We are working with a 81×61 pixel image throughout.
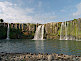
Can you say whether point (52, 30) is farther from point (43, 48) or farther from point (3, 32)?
point (43, 48)

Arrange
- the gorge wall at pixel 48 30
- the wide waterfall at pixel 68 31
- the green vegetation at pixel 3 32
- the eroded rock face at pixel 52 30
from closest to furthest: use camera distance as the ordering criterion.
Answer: the wide waterfall at pixel 68 31 < the gorge wall at pixel 48 30 < the green vegetation at pixel 3 32 < the eroded rock face at pixel 52 30

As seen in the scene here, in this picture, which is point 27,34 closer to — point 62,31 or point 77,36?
point 62,31

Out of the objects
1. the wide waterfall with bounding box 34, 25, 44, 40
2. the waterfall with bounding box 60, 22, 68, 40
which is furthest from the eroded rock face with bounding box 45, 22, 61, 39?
the wide waterfall with bounding box 34, 25, 44, 40

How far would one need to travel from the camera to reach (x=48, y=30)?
317 feet

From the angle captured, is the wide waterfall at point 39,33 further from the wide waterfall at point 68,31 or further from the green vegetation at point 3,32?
the green vegetation at point 3,32

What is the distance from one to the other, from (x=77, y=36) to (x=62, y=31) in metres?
15.0

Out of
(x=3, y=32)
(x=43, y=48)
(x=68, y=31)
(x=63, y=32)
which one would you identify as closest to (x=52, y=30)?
(x=63, y=32)

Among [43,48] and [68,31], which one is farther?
[68,31]

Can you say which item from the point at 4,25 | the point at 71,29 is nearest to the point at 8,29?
the point at 4,25

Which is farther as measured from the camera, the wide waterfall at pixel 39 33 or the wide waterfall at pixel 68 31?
the wide waterfall at pixel 39 33

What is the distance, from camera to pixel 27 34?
98.6 m

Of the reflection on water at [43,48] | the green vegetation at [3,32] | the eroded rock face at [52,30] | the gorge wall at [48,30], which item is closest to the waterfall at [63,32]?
the gorge wall at [48,30]

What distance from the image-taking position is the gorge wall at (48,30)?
281ft

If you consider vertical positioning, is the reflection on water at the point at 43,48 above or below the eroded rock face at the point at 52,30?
below
